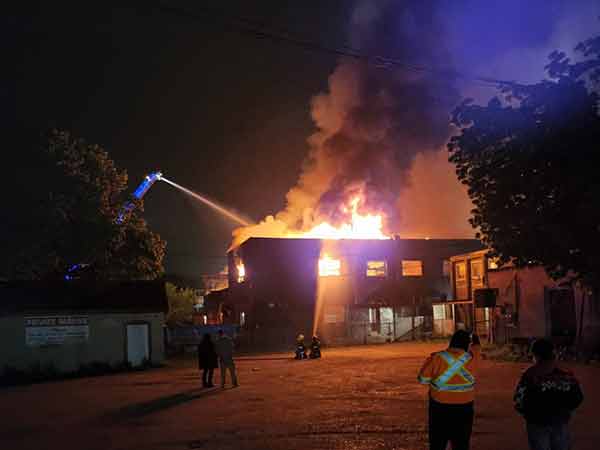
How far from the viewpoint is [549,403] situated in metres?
6.02

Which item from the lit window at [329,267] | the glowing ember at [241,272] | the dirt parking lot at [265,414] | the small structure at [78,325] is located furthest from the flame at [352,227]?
the dirt parking lot at [265,414]

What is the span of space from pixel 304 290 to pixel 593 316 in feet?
80.3

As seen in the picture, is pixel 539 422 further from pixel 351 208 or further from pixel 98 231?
pixel 351 208

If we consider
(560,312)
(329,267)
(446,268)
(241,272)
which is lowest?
(560,312)

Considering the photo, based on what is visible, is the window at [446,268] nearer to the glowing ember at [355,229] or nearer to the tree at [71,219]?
the glowing ember at [355,229]

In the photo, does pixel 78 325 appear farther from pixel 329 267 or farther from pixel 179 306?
pixel 179 306

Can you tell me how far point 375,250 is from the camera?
4841cm

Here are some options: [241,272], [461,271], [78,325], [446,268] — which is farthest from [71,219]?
[446,268]

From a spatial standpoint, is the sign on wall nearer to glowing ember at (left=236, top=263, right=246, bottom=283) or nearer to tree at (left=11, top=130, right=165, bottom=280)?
tree at (left=11, top=130, right=165, bottom=280)

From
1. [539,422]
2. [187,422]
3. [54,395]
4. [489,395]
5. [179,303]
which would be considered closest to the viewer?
[539,422]

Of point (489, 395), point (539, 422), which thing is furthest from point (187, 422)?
point (539, 422)

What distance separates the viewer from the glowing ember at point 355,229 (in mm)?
52809

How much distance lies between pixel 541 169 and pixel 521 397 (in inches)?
494

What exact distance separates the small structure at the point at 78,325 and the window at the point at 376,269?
71.3ft
